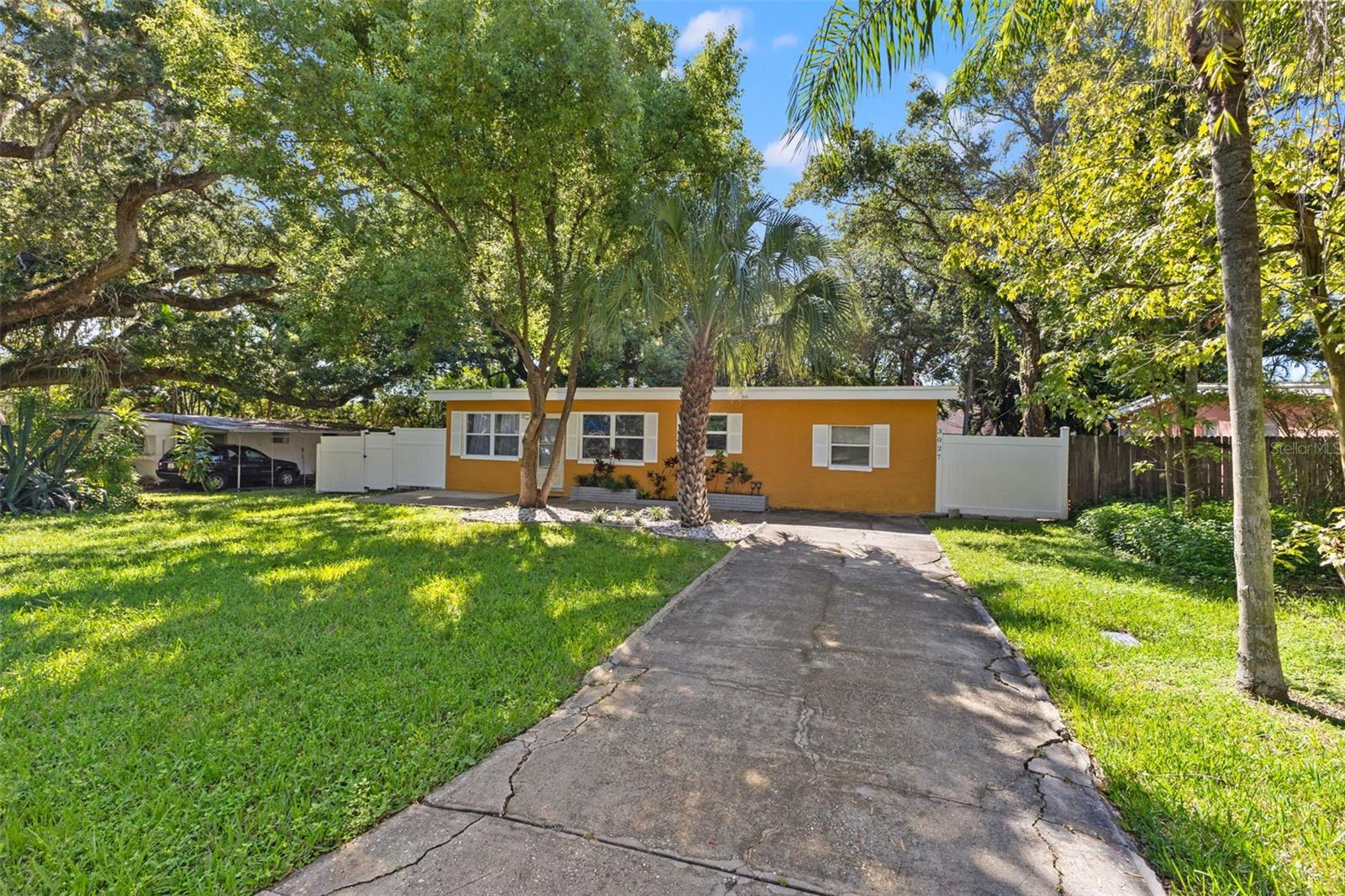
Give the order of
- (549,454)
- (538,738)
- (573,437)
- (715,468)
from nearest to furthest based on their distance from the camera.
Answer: (538,738)
(715,468)
(573,437)
(549,454)

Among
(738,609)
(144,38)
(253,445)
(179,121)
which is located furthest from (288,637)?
(253,445)

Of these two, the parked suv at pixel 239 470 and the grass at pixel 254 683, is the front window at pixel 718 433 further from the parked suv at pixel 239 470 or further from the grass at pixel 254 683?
the parked suv at pixel 239 470

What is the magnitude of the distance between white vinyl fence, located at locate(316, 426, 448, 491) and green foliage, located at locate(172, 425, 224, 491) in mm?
2501

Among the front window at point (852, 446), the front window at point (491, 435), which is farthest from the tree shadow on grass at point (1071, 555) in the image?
the front window at point (491, 435)

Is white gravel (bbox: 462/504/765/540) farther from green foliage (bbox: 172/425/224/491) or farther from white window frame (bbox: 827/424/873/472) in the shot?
green foliage (bbox: 172/425/224/491)

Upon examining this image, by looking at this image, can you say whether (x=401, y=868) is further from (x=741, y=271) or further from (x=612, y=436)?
(x=612, y=436)

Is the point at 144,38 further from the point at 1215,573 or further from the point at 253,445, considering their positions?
the point at 1215,573

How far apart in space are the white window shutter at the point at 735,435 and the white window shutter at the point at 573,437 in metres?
3.98

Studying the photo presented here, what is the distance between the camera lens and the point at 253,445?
1925 centimetres

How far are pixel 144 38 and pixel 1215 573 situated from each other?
16990 mm

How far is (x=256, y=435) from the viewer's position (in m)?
19.6

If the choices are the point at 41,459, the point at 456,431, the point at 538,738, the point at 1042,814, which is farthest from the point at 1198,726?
the point at 41,459

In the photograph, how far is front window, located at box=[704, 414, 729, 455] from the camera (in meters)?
13.9

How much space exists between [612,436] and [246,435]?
13.4 metres
